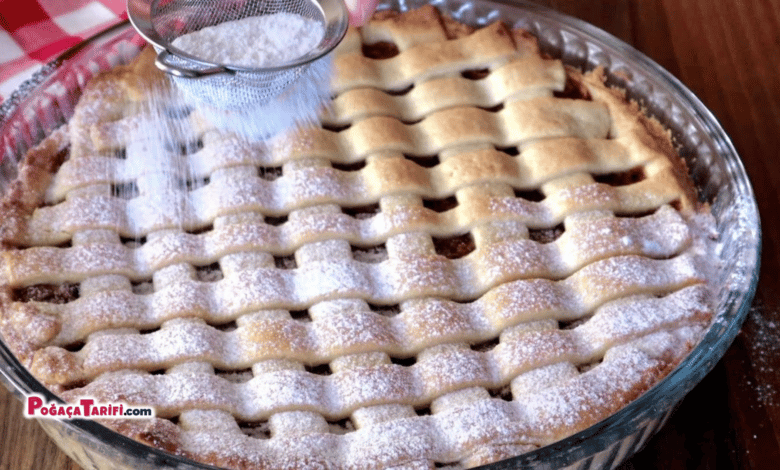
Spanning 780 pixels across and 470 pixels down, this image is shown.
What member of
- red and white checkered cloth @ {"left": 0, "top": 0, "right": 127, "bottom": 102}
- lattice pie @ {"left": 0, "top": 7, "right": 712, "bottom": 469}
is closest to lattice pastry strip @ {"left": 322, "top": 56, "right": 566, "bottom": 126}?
lattice pie @ {"left": 0, "top": 7, "right": 712, "bottom": 469}

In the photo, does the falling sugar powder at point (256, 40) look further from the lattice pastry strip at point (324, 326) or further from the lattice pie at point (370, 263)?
the lattice pastry strip at point (324, 326)

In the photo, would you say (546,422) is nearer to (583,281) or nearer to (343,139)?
(583,281)

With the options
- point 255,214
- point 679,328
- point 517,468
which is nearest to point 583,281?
point 679,328

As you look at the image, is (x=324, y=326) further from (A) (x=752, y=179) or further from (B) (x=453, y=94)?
(A) (x=752, y=179)

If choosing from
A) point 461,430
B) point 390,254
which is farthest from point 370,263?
point 461,430

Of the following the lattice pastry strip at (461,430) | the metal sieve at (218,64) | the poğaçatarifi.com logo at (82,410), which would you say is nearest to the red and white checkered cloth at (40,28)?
the metal sieve at (218,64)

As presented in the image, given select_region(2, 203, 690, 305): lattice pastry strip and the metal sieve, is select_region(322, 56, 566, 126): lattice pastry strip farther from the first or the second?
select_region(2, 203, 690, 305): lattice pastry strip
